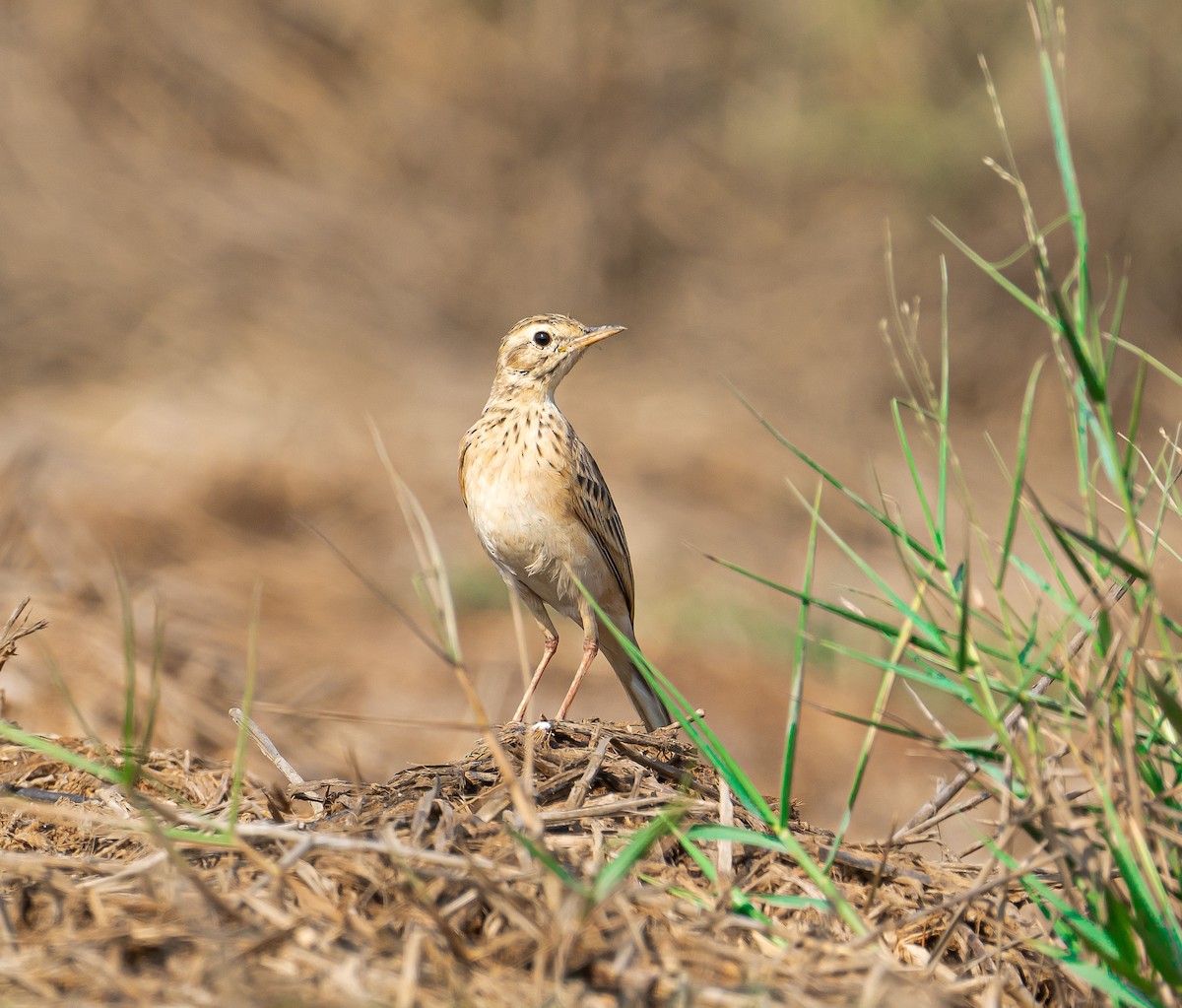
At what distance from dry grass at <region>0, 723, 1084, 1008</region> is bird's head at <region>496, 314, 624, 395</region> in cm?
303

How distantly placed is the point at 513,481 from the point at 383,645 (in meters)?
2.88

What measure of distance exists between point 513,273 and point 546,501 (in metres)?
8.96

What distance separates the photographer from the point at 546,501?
529 cm

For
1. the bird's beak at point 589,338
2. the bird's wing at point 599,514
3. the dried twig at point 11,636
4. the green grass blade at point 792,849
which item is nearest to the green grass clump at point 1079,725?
the green grass blade at point 792,849

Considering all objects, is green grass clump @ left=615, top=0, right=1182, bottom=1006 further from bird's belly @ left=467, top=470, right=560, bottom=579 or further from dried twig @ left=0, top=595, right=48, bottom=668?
bird's belly @ left=467, top=470, right=560, bottom=579

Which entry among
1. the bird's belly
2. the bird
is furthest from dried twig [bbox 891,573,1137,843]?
the bird's belly

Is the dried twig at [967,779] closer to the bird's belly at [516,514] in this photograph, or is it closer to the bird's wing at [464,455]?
the bird's belly at [516,514]

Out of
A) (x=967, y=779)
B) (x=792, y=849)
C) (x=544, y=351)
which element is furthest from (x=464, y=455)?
(x=792, y=849)

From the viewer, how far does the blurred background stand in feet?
28.2

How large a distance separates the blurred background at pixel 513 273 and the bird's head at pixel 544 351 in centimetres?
225

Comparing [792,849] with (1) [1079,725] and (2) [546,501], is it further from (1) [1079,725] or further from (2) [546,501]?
(2) [546,501]

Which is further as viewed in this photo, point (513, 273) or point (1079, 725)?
point (513, 273)

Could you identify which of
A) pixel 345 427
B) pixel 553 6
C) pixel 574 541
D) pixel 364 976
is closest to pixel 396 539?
pixel 345 427

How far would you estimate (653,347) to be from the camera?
13.8m
